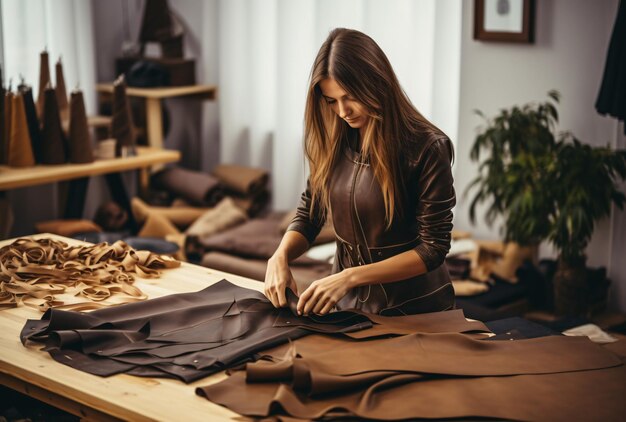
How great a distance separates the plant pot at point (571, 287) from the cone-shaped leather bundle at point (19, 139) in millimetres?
2618

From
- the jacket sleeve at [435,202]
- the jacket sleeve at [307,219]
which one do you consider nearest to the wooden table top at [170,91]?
the jacket sleeve at [307,219]

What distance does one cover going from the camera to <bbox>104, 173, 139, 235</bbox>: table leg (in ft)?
16.6

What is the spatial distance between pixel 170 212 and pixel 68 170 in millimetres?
865

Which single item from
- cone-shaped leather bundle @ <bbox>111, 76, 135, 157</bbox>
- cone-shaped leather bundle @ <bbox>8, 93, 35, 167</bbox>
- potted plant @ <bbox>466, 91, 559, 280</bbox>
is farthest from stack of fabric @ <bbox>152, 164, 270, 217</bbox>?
potted plant @ <bbox>466, 91, 559, 280</bbox>

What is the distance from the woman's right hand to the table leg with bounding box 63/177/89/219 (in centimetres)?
267

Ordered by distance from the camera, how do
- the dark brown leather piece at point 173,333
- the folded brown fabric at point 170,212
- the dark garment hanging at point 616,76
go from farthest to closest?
1. the folded brown fabric at point 170,212
2. the dark garment hanging at point 616,76
3. the dark brown leather piece at point 173,333

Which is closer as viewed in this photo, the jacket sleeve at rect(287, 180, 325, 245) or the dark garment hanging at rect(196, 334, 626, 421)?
the dark garment hanging at rect(196, 334, 626, 421)

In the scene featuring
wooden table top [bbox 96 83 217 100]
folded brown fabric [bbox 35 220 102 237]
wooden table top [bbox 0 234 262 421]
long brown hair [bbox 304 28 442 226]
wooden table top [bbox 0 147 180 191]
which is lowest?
folded brown fabric [bbox 35 220 102 237]

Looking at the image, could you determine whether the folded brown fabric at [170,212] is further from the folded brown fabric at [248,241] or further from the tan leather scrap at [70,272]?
the tan leather scrap at [70,272]

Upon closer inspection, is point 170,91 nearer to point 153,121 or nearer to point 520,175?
point 153,121

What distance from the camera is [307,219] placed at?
256cm

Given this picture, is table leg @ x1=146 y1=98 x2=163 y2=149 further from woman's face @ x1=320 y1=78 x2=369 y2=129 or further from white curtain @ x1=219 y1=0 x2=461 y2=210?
woman's face @ x1=320 y1=78 x2=369 y2=129

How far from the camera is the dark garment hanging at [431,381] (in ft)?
5.44

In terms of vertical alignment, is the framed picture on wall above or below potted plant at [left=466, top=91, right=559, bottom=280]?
above
